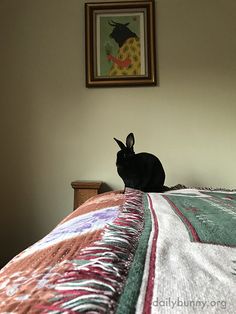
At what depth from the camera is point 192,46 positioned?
73.0 inches

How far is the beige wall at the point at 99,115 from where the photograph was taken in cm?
184

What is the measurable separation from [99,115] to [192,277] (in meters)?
1.59

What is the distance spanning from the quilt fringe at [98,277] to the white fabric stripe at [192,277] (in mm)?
41

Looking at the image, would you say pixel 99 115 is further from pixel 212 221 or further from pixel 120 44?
pixel 212 221

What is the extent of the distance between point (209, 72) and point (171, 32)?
0.36m

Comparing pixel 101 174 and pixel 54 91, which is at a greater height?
pixel 54 91

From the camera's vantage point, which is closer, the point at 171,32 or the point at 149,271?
the point at 149,271

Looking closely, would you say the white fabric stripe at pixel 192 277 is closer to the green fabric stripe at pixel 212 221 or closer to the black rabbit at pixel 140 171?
the green fabric stripe at pixel 212 221

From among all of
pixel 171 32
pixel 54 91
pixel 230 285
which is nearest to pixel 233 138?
pixel 171 32

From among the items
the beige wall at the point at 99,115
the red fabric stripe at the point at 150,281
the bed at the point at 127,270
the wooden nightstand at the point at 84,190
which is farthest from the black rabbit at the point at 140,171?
Result: the red fabric stripe at the point at 150,281

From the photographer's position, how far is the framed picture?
1.85 meters

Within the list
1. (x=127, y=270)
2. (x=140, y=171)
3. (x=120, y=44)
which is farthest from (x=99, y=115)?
(x=127, y=270)

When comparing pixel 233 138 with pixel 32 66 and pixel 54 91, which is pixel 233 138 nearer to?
pixel 54 91

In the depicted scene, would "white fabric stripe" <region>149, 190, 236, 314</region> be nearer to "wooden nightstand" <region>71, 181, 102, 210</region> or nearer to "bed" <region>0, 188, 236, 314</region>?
"bed" <region>0, 188, 236, 314</region>
